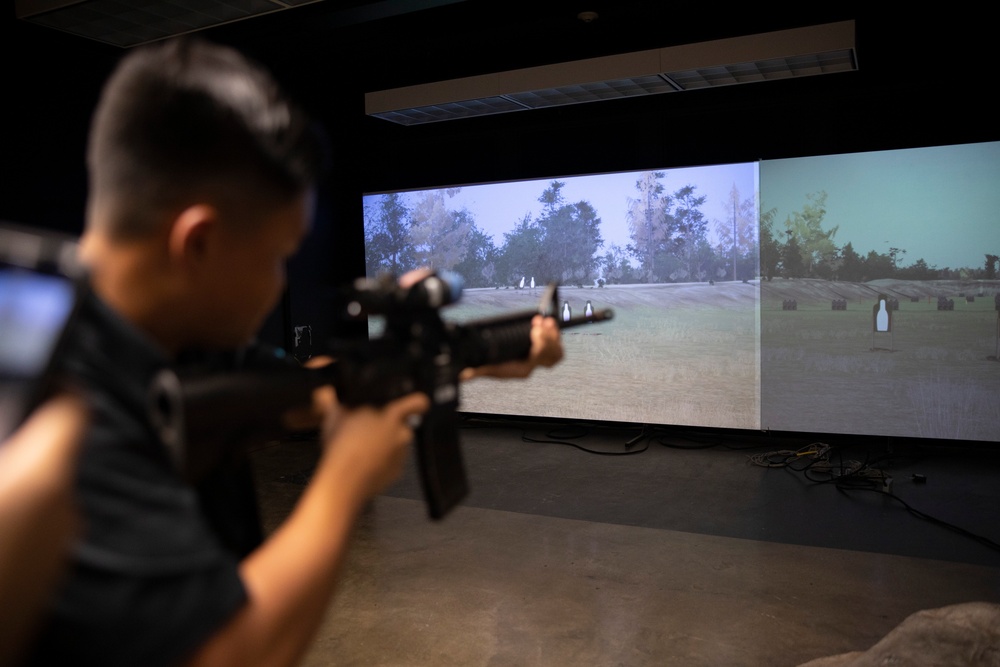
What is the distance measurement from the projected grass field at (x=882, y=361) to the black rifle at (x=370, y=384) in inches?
153

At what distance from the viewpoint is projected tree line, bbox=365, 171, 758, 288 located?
485cm

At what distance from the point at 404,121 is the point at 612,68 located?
5.75 feet

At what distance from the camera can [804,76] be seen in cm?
427

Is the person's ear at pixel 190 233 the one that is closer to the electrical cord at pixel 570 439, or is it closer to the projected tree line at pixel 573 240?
the electrical cord at pixel 570 439

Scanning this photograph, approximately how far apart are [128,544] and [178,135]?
32cm

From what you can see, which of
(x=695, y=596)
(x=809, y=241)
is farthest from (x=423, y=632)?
(x=809, y=241)

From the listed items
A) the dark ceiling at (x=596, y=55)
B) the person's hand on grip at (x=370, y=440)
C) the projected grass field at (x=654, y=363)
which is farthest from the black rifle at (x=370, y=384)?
the projected grass field at (x=654, y=363)

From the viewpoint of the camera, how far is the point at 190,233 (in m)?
0.57

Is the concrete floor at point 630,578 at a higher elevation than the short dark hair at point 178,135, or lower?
lower

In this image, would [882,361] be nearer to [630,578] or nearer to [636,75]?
[636,75]

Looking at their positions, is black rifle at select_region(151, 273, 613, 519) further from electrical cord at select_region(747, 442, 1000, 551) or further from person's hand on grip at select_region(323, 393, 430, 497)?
electrical cord at select_region(747, 442, 1000, 551)

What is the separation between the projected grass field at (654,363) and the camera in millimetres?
4758

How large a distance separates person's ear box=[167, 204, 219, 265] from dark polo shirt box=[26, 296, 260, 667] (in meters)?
0.07

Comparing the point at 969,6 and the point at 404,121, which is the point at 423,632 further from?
the point at 969,6
